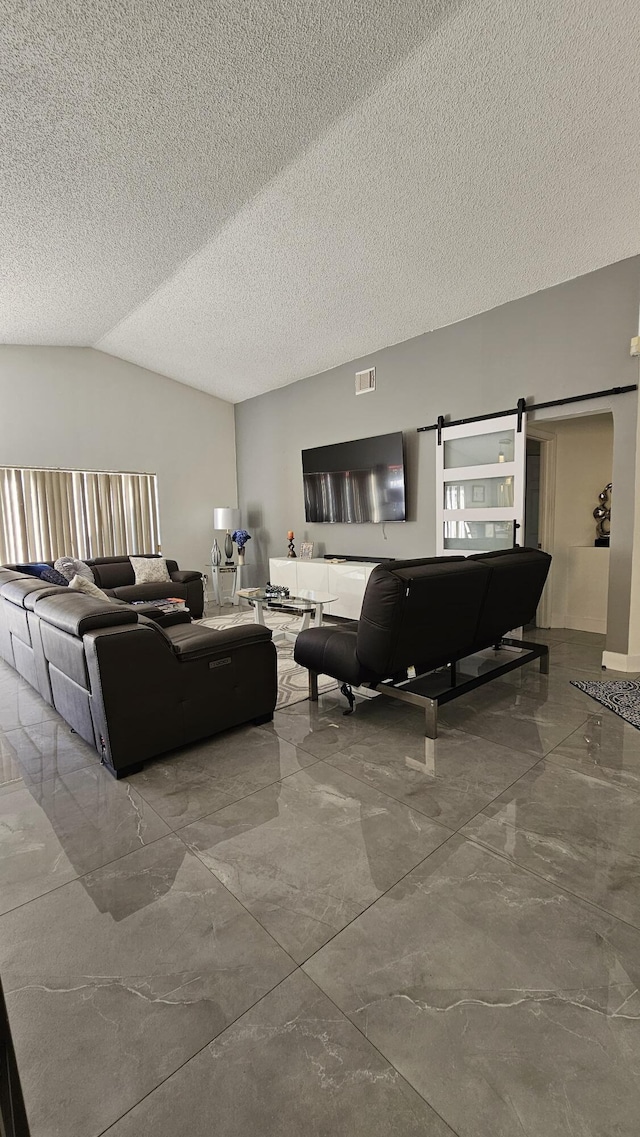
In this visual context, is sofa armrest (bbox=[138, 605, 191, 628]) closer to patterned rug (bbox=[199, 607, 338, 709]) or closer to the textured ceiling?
patterned rug (bbox=[199, 607, 338, 709])

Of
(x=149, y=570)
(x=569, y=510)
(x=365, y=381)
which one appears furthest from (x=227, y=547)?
(x=569, y=510)

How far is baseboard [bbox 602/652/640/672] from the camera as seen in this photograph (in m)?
3.78

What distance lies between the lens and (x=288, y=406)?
6883 mm

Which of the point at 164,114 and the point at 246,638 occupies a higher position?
the point at 164,114

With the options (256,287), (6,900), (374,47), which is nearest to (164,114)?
(374,47)

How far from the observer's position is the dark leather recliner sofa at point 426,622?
247 centimetres

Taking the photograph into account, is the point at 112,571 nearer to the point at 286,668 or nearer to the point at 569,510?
the point at 286,668

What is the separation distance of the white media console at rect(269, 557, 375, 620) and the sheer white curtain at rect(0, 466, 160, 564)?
212 centimetres

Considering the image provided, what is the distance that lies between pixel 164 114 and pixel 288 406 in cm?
426

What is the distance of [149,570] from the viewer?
6.20 metres

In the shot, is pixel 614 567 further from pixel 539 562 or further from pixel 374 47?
pixel 374 47

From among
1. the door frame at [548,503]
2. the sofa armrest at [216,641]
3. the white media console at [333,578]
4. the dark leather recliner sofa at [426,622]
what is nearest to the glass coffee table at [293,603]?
the white media console at [333,578]

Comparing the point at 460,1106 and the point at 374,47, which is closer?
the point at 460,1106

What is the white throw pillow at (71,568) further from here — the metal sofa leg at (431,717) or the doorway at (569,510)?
the doorway at (569,510)
